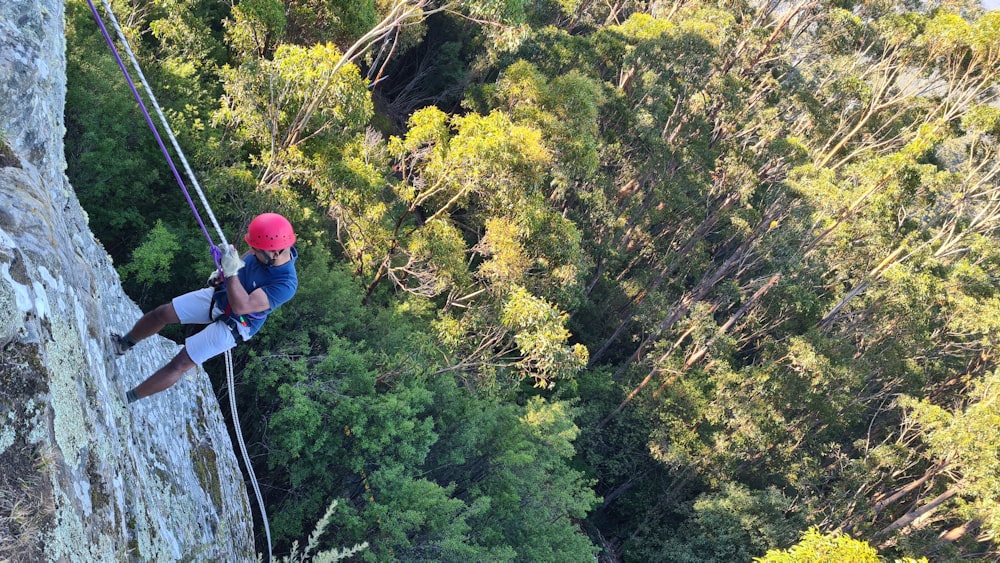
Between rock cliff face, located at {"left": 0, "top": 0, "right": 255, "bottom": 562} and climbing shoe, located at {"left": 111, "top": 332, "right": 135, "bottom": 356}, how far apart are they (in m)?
0.12

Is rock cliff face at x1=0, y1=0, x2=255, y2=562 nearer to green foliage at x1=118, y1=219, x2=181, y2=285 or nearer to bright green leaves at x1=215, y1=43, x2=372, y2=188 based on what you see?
green foliage at x1=118, y1=219, x2=181, y2=285

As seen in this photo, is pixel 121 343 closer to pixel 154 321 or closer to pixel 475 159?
pixel 154 321

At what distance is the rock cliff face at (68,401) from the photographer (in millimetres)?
2775

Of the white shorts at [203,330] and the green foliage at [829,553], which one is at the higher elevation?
the white shorts at [203,330]

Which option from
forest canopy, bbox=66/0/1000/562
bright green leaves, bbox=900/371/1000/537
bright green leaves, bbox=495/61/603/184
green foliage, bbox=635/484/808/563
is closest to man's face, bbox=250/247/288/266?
forest canopy, bbox=66/0/1000/562

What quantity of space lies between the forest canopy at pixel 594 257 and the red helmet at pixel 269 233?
17.3ft

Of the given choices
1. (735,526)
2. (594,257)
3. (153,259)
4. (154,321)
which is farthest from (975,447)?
(153,259)

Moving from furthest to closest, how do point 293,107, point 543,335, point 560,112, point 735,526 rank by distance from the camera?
point 735,526, point 560,112, point 543,335, point 293,107

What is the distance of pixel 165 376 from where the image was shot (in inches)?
166

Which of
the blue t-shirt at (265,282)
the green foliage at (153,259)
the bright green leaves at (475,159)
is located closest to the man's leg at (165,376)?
the blue t-shirt at (265,282)

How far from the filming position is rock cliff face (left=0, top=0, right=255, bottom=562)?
9.11 ft

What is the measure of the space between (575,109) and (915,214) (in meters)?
9.53

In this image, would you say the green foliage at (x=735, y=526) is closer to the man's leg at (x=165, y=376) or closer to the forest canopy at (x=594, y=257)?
the forest canopy at (x=594, y=257)

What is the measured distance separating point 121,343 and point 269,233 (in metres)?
1.36
